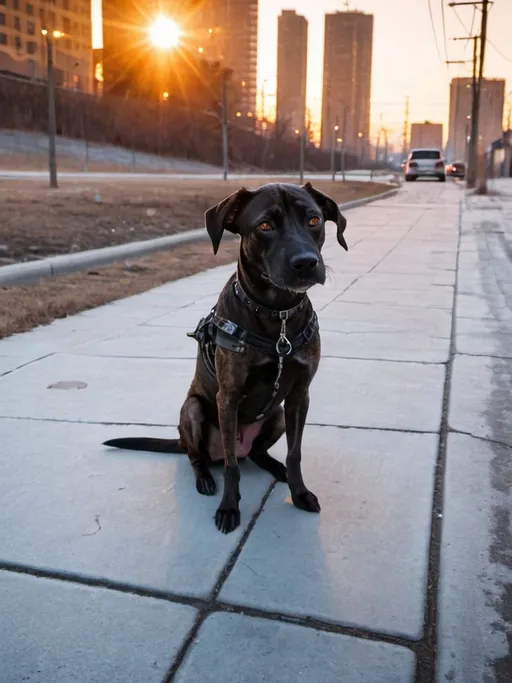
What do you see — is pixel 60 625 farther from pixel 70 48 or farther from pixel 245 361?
pixel 70 48

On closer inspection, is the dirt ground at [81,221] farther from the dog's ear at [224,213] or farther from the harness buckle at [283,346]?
the harness buckle at [283,346]

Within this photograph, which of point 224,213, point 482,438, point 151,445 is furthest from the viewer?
point 482,438

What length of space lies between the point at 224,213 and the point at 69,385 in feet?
6.59

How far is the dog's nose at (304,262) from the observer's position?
2469 millimetres

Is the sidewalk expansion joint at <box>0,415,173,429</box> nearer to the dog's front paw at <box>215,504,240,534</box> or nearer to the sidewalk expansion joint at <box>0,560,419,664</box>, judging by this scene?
the dog's front paw at <box>215,504,240,534</box>

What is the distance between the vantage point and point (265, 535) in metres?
2.58

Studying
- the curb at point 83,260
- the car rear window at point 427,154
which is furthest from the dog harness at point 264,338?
the car rear window at point 427,154

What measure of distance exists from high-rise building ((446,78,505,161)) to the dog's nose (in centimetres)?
9664

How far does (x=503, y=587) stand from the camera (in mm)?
2260

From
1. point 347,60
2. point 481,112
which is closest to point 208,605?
point 481,112

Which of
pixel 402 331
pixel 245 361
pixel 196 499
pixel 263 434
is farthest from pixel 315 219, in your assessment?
pixel 402 331

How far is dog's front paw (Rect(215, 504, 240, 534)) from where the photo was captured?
2615mm

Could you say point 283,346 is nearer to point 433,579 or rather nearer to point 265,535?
point 265,535

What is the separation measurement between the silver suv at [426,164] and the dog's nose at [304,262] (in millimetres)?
41724
